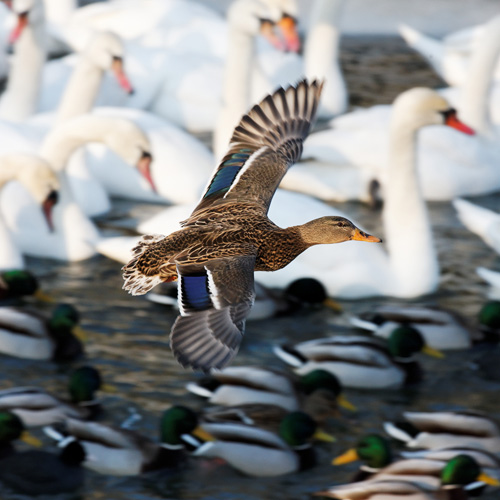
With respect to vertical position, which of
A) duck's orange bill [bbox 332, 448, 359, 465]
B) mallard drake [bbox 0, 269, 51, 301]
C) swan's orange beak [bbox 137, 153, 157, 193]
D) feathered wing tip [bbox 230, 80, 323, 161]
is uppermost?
feathered wing tip [bbox 230, 80, 323, 161]

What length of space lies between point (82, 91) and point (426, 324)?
4.18m

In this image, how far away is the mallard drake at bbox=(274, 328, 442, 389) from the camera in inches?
332

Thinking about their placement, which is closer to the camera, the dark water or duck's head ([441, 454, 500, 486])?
duck's head ([441, 454, 500, 486])

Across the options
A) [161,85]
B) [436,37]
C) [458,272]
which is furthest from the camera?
[436,37]

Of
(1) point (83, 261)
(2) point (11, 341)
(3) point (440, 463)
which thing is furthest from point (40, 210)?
(3) point (440, 463)

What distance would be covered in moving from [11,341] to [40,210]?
2.06 metres

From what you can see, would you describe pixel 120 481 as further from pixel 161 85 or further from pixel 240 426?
pixel 161 85

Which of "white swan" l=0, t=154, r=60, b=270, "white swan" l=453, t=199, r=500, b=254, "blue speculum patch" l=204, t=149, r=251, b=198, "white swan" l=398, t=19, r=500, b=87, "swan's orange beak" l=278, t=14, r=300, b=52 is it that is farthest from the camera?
"white swan" l=398, t=19, r=500, b=87

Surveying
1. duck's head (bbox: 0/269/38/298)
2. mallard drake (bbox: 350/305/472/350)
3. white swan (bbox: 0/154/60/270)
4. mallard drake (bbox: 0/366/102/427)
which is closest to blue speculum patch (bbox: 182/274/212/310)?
mallard drake (bbox: 0/366/102/427)

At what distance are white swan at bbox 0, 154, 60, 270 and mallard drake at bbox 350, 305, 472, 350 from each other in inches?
98.7

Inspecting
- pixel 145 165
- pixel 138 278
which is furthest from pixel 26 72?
pixel 138 278

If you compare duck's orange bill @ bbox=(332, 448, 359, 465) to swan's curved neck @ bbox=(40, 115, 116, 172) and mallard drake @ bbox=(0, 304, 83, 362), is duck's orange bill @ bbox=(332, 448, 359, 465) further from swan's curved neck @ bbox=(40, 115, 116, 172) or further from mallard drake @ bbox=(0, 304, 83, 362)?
swan's curved neck @ bbox=(40, 115, 116, 172)

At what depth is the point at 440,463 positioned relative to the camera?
748cm

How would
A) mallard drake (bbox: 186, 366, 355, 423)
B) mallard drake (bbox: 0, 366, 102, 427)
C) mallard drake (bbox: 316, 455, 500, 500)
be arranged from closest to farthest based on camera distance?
mallard drake (bbox: 316, 455, 500, 500)
mallard drake (bbox: 0, 366, 102, 427)
mallard drake (bbox: 186, 366, 355, 423)
